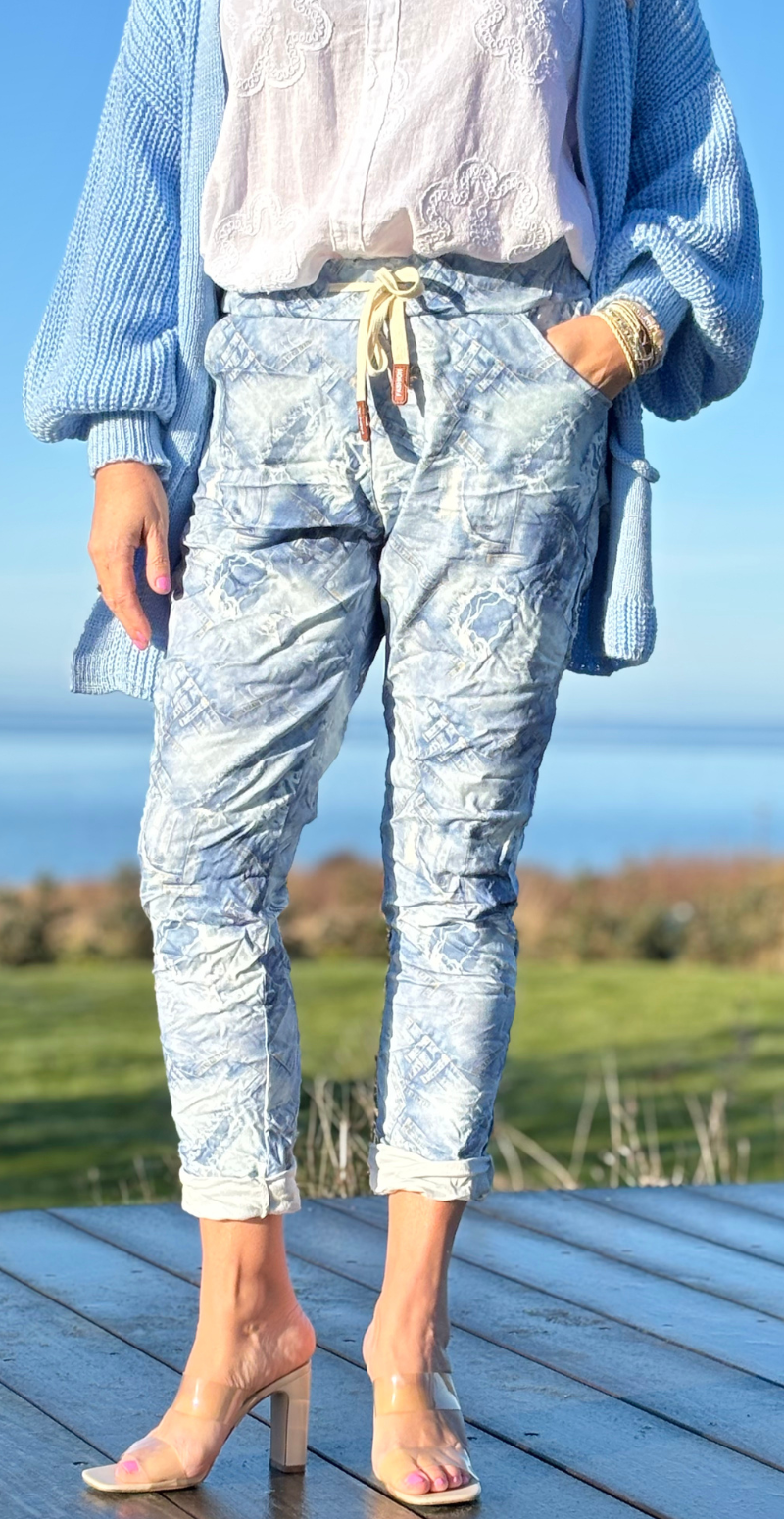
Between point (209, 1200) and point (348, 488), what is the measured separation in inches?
25.3

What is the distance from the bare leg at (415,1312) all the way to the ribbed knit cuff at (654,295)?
32.5 inches

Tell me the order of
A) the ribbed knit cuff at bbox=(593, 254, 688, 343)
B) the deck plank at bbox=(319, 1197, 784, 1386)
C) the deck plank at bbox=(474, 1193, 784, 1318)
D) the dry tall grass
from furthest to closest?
the dry tall grass < the deck plank at bbox=(474, 1193, 784, 1318) < the deck plank at bbox=(319, 1197, 784, 1386) < the ribbed knit cuff at bbox=(593, 254, 688, 343)

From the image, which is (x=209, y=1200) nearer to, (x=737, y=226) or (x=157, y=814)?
(x=157, y=814)

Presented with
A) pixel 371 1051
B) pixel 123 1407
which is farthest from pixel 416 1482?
pixel 371 1051

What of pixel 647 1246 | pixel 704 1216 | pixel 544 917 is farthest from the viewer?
pixel 544 917

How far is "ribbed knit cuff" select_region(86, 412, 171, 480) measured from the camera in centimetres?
160

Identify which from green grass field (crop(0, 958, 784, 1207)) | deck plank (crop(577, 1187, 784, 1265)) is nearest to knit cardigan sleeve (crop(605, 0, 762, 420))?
deck plank (crop(577, 1187, 784, 1265))

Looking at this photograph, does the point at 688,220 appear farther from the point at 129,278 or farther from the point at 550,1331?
the point at 550,1331

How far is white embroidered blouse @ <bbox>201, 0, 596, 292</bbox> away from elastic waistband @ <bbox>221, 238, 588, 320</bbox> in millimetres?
24

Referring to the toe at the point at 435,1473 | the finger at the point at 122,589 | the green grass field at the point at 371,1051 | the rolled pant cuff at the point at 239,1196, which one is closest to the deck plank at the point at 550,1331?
the toe at the point at 435,1473

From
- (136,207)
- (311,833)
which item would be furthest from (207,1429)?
(311,833)

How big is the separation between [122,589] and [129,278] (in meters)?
0.29

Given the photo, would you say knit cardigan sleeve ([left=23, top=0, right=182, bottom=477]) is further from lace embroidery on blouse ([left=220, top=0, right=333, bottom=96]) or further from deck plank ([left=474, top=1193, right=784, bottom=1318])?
deck plank ([left=474, top=1193, right=784, bottom=1318])

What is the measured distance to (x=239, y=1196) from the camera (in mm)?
1567
